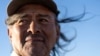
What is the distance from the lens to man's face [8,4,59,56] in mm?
2066

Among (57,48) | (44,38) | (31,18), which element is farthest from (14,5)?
(57,48)

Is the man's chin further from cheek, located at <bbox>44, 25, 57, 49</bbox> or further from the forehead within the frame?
the forehead

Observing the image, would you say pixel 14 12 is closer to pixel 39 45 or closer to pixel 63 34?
pixel 39 45

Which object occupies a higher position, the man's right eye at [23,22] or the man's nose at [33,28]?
the man's right eye at [23,22]

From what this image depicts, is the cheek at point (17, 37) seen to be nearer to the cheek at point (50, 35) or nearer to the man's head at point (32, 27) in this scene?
the man's head at point (32, 27)

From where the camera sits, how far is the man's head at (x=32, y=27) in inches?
81.6

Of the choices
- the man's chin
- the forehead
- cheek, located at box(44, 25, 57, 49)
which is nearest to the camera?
the man's chin

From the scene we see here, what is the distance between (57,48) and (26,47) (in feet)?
3.23

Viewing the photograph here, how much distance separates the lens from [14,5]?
241 cm

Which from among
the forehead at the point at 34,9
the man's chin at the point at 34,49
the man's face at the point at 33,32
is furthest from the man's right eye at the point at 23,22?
the man's chin at the point at 34,49

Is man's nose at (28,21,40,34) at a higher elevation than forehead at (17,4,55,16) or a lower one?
lower

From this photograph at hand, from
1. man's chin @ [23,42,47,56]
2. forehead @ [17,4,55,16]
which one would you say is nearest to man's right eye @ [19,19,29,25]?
forehead @ [17,4,55,16]

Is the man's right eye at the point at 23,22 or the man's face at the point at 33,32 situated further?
the man's right eye at the point at 23,22

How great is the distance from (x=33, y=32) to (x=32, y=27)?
0.04 m
